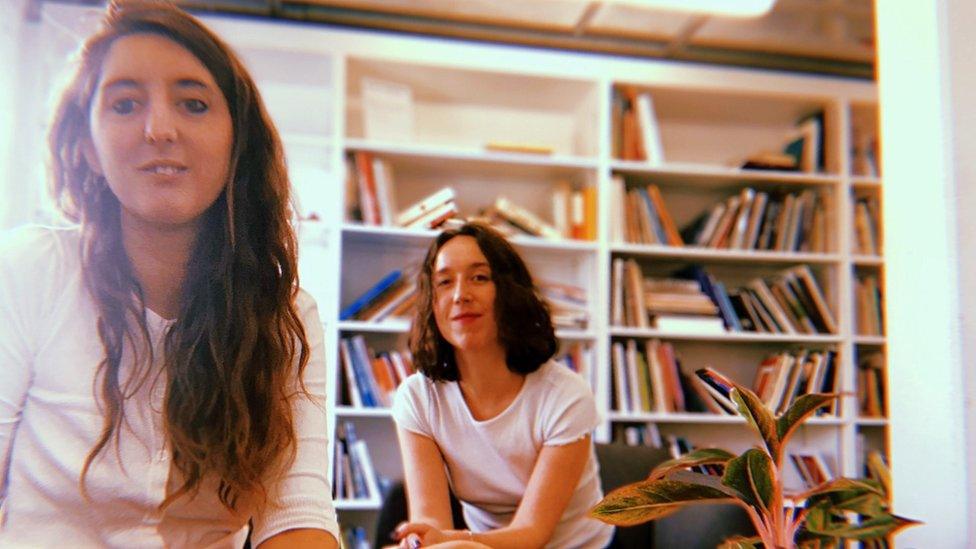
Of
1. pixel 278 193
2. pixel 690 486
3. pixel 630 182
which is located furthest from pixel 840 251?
pixel 278 193

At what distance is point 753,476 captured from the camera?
1081 millimetres

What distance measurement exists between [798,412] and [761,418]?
0.05 m

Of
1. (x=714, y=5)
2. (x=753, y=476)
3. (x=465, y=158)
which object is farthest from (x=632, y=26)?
(x=753, y=476)

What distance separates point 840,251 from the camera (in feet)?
11.6

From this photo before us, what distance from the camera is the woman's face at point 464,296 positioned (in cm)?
180

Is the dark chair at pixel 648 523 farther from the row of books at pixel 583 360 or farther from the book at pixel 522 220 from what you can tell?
the book at pixel 522 220

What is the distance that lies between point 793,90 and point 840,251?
0.74 meters

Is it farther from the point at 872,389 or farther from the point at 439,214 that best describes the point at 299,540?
the point at 872,389

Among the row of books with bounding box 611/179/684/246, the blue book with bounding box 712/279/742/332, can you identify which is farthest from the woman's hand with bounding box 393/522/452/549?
the blue book with bounding box 712/279/742/332

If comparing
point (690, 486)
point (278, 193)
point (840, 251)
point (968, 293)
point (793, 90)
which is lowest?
point (690, 486)

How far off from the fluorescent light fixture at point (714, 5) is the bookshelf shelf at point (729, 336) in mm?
1267

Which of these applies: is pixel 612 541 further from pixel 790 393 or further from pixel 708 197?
pixel 708 197

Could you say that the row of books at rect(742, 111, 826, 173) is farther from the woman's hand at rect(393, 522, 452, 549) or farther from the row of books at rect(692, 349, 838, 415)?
the woman's hand at rect(393, 522, 452, 549)

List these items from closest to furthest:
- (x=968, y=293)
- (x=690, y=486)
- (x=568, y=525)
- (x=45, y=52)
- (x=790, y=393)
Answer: (x=690, y=486)
(x=968, y=293)
(x=568, y=525)
(x=45, y=52)
(x=790, y=393)
